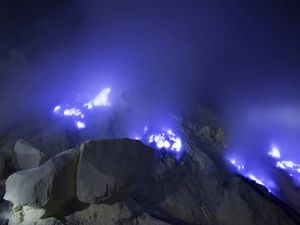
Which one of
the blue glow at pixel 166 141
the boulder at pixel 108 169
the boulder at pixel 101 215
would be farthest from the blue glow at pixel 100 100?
the boulder at pixel 101 215

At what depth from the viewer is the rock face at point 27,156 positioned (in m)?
12.5

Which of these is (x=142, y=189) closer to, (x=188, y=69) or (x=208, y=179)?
(x=208, y=179)

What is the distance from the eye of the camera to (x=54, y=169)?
945cm

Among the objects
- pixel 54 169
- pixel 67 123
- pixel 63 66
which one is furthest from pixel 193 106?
pixel 54 169

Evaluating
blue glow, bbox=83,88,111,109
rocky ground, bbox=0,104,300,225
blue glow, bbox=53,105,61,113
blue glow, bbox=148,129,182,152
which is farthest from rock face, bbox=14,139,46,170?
blue glow, bbox=148,129,182,152

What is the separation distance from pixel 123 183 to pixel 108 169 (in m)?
0.81

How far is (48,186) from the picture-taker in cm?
923

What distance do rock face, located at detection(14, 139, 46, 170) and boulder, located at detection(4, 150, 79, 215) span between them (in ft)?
8.93

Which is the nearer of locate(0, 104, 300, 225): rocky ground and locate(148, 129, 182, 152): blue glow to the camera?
locate(0, 104, 300, 225): rocky ground

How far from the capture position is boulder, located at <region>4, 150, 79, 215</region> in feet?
30.0

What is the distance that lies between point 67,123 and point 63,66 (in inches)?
394

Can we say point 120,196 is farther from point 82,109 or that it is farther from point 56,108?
point 56,108

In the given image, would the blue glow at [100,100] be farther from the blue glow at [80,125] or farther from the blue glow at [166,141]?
the blue glow at [166,141]

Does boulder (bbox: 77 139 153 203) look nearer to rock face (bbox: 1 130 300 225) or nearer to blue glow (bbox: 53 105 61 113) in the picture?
rock face (bbox: 1 130 300 225)
